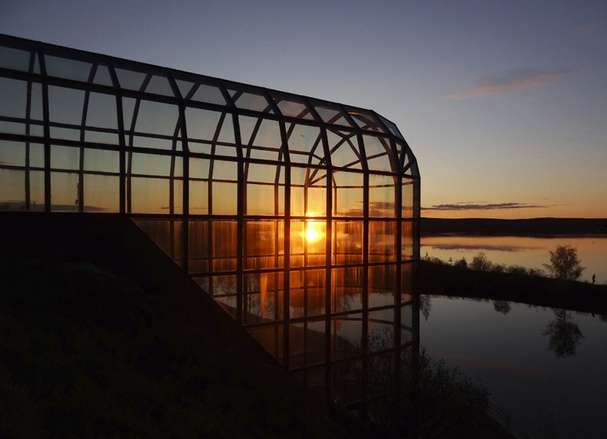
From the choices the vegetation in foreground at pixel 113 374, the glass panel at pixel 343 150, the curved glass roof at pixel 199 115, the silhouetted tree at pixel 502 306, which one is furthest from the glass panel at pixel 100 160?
the silhouetted tree at pixel 502 306

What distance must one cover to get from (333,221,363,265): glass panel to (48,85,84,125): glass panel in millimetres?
7346

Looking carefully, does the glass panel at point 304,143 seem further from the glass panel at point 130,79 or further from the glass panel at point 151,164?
the glass panel at point 130,79

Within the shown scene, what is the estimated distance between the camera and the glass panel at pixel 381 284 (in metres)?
12.7

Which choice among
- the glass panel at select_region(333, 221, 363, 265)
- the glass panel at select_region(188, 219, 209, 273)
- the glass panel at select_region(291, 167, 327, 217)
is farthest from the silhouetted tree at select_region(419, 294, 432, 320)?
the glass panel at select_region(188, 219, 209, 273)

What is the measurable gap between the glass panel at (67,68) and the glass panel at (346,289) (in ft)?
25.9

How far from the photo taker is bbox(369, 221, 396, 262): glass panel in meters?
12.8

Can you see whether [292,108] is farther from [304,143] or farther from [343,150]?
[343,150]

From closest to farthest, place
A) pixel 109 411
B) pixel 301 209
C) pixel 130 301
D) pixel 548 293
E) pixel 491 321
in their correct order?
pixel 109 411, pixel 130 301, pixel 301 209, pixel 491 321, pixel 548 293

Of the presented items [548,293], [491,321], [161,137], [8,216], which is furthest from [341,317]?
[548,293]

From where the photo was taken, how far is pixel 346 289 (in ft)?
40.7

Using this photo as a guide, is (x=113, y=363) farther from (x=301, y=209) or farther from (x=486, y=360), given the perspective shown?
(x=486, y=360)

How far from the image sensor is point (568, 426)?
1812cm

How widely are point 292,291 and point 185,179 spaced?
169 inches

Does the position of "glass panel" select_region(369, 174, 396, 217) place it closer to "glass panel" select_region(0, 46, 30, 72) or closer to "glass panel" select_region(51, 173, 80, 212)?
"glass panel" select_region(51, 173, 80, 212)
